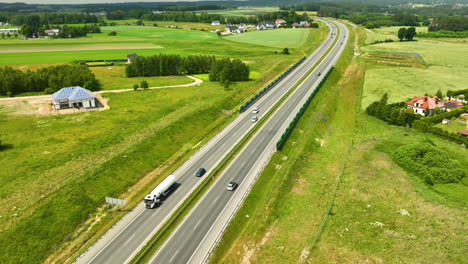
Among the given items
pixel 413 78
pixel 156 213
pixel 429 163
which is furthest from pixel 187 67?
pixel 429 163

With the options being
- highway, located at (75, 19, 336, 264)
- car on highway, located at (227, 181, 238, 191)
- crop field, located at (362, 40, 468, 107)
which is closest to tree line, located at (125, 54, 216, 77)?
highway, located at (75, 19, 336, 264)

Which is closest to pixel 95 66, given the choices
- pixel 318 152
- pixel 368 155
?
pixel 318 152

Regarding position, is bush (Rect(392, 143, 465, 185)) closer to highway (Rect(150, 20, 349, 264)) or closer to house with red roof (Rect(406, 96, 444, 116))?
house with red roof (Rect(406, 96, 444, 116))

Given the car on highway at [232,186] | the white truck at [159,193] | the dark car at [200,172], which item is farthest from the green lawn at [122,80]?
the car on highway at [232,186]

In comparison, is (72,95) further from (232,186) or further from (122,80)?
(232,186)

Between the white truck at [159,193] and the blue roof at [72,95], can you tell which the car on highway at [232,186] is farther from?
the blue roof at [72,95]
